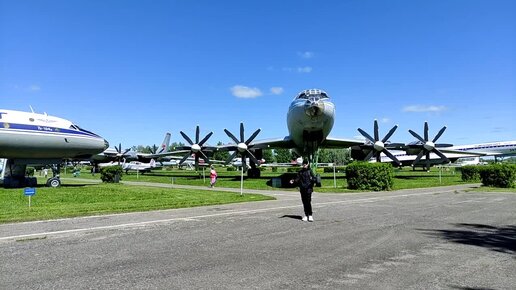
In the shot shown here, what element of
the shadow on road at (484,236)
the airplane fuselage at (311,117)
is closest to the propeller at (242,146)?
the airplane fuselage at (311,117)

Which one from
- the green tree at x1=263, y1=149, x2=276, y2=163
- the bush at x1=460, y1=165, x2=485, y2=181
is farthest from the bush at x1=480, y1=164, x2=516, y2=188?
the green tree at x1=263, y1=149, x2=276, y2=163

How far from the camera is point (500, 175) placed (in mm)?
25375

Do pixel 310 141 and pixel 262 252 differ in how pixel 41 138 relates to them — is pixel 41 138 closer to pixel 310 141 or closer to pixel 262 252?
pixel 310 141

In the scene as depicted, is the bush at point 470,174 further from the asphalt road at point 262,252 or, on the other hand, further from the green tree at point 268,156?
the green tree at point 268,156

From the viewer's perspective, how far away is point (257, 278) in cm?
497

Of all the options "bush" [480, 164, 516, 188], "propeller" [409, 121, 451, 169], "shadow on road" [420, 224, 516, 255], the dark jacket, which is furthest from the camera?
"propeller" [409, 121, 451, 169]

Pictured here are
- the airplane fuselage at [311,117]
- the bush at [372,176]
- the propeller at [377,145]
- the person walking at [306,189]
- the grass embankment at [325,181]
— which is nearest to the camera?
the person walking at [306,189]

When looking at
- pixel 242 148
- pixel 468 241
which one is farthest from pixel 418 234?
pixel 242 148

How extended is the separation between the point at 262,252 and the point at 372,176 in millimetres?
17612

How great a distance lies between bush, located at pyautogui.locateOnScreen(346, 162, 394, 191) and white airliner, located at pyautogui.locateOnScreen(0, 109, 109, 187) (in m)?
16.4

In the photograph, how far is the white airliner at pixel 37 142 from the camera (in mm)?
19906

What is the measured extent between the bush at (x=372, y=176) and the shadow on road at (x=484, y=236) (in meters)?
13.2

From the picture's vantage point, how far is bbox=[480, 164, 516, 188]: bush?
2502cm

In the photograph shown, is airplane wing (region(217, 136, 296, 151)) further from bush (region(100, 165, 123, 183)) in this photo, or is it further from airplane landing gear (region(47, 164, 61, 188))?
airplane landing gear (region(47, 164, 61, 188))
